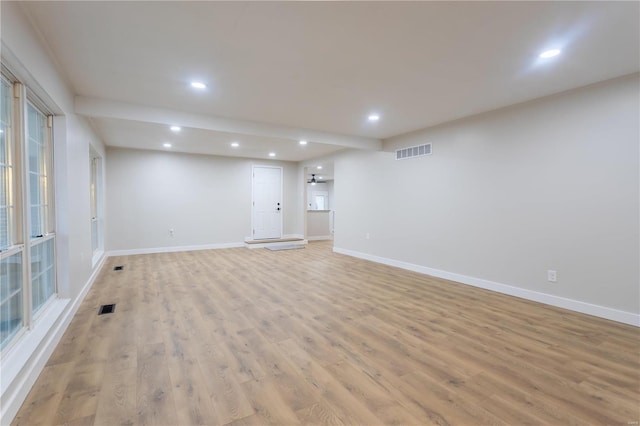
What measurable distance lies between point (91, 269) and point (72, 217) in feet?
5.53

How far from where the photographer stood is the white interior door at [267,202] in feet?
27.2

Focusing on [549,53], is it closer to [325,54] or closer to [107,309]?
[325,54]

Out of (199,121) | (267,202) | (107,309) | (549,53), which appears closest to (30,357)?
(107,309)

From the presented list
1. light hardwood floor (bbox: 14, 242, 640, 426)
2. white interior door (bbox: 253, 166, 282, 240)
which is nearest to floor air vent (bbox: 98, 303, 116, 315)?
light hardwood floor (bbox: 14, 242, 640, 426)

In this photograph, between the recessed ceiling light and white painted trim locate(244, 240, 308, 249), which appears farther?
white painted trim locate(244, 240, 308, 249)

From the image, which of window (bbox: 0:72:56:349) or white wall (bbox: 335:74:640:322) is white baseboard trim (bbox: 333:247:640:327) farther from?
window (bbox: 0:72:56:349)

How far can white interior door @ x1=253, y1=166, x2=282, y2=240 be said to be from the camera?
326 inches

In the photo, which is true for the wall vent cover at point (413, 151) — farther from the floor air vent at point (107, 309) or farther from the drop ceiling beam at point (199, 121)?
the floor air vent at point (107, 309)

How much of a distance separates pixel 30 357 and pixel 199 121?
325 centimetres

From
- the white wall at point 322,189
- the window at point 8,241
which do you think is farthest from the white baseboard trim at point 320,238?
the window at point 8,241

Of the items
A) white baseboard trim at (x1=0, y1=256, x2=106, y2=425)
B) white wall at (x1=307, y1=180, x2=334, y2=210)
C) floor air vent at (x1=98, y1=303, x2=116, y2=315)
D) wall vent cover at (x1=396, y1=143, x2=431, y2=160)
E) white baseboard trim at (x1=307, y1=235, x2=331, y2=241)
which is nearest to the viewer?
white baseboard trim at (x1=0, y1=256, x2=106, y2=425)

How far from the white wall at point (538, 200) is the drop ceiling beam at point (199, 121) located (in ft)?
4.30

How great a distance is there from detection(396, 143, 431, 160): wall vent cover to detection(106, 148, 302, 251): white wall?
409 cm

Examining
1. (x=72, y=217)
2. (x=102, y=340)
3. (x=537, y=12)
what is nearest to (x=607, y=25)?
(x=537, y=12)
